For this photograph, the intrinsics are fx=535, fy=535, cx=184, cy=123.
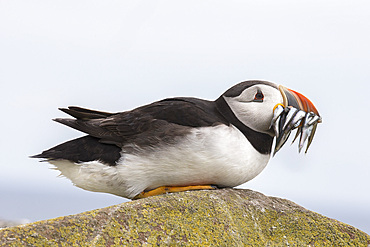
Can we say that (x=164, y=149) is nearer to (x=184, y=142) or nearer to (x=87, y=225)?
(x=184, y=142)

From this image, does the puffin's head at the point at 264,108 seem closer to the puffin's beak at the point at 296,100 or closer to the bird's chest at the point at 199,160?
the puffin's beak at the point at 296,100

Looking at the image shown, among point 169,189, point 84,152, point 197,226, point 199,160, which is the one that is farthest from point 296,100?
point 84,152

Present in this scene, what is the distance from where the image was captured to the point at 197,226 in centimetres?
501

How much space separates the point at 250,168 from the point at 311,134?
899 mm

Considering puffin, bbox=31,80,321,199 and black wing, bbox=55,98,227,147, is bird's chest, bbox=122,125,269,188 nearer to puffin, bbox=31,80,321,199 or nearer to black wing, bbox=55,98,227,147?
puffin, bbox=31,80,321,199

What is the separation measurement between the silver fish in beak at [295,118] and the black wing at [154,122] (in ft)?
2.07

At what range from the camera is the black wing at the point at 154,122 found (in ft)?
19.4

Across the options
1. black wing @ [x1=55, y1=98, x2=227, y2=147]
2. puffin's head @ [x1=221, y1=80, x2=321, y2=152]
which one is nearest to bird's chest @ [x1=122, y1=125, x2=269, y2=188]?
black wing @ [x1=55, y1=98, x2=227, y2=147]

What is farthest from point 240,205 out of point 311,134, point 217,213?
point 311,134

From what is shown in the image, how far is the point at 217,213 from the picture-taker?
5305mm

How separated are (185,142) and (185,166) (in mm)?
264

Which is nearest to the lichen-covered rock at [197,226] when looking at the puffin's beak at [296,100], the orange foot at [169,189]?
the orange foot at [169,189]

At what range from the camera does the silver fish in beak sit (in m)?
6.12

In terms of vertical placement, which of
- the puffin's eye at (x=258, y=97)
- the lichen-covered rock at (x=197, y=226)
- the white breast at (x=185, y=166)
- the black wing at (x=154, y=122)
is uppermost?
the puffin's eye at (x=258, y=97)
